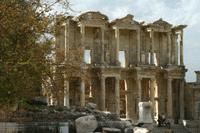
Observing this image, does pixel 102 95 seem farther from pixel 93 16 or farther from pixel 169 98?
pixel 169 98

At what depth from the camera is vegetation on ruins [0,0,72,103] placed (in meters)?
16.5

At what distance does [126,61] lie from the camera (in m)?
61.0

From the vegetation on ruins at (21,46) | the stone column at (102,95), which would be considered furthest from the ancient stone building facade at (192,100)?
the vegetation on ruins at (21,46)

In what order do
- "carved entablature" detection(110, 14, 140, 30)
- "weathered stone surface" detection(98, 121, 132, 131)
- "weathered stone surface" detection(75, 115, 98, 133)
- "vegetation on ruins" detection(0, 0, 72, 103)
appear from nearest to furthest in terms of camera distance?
"vegetation on ruins" detection(0, 0, 72, 103), "weathered stone surface" detection(75, 115, 98, 133), "weathered stone surface" detection(98, 121, 132, 131), "carved entablature" detection(110, 14, 140, 30)

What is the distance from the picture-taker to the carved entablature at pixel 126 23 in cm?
5903

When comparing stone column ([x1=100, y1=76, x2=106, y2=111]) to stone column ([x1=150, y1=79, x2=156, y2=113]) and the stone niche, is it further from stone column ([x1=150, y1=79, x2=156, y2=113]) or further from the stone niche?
the stone niche

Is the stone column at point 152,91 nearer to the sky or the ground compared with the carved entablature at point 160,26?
nearer to the ground

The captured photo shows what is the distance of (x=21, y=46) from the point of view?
1697cm

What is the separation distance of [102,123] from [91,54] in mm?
31700

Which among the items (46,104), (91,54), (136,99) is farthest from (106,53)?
(46,104)

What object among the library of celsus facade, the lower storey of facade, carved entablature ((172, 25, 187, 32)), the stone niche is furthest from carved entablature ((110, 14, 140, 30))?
the stone niche

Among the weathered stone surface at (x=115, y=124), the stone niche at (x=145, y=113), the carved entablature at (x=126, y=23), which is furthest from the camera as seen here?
the carved entablature at (x=126, y=23)

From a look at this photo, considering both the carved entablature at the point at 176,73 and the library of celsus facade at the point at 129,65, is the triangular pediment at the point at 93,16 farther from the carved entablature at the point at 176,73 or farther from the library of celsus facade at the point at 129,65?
the carved entablature at the point at 176,73

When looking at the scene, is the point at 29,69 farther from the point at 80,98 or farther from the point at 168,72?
the point at 168,72
